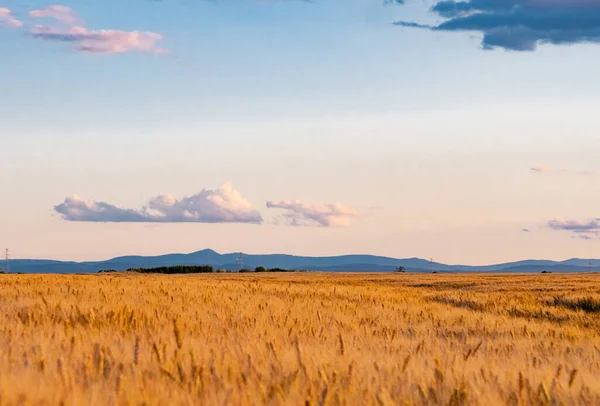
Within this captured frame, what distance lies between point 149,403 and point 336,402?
1.06 metres

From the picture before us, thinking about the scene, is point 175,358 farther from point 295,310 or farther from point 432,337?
point 295,310

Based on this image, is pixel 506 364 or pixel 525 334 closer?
pixel 506 364

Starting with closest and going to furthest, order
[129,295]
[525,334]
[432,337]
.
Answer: [432,337] → [525,334] → [129,295]

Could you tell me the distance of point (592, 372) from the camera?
6.43m

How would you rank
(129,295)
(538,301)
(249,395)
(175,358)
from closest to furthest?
(249,395)
(175,358)
(129,295)
(538,301)

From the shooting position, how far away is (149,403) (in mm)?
3691

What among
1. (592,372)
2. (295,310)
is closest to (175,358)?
(592,372)

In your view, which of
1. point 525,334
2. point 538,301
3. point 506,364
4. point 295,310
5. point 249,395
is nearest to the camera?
point 249,395

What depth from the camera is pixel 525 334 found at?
34.3 feet

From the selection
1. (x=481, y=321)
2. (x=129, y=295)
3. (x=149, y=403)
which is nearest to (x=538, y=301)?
(x=481, y=321)

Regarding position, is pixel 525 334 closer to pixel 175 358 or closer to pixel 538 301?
pixel 175 358

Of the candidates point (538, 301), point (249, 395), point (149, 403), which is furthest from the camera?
point (538, 301)

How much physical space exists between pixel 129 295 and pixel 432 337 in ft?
19.3

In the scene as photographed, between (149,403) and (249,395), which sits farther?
(249,395)
